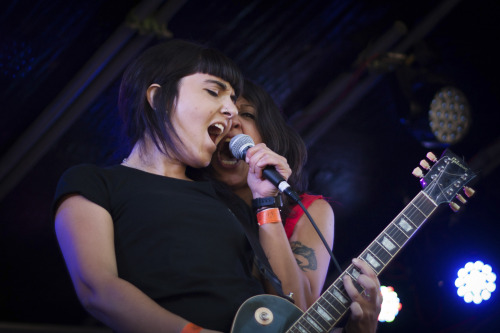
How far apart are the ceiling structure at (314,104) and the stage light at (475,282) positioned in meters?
0.06

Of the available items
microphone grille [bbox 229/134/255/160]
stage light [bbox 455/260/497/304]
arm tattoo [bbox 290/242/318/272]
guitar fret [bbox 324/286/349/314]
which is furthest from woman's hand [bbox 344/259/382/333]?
stage light [bbox 455/260/497/304]

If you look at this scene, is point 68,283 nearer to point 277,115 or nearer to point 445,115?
point 277,115

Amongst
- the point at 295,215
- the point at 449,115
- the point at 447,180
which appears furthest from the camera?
the point at 449,115

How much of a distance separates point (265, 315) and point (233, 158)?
0.90 metres

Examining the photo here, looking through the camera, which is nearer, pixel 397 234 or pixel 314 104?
pixel 397 234

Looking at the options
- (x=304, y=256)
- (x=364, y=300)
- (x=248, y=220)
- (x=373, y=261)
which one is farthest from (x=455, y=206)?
(x=248, y=220)

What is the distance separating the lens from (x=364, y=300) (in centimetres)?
144

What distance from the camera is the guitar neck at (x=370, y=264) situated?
Answer: 54.1 inches

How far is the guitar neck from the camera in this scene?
1.37m

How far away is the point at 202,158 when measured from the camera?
1.65 meters

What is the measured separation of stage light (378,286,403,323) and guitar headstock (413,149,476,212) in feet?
6.14

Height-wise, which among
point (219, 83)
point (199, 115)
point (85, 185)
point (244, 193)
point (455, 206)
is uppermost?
point (455, 206)

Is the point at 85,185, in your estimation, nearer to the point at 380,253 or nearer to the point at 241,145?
the point at 241,145

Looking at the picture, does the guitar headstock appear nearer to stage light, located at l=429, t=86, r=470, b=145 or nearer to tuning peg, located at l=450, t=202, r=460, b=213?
→ tuning peg, located at l=450, t=202, r=460, b=213
